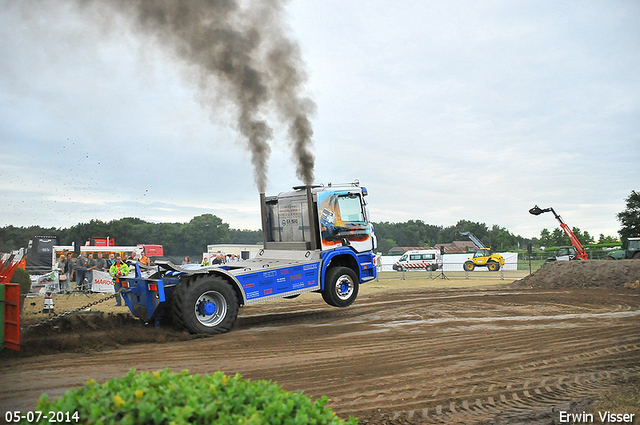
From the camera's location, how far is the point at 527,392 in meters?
5.23

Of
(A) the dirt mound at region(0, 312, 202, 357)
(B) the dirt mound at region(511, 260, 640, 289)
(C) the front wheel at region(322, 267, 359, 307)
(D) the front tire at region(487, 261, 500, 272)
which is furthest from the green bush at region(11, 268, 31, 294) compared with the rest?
(D) the front tire at region(487, 261, 500, 272)

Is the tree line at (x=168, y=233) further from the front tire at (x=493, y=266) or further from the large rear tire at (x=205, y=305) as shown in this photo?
the large rear tire at (x=205, y=305)

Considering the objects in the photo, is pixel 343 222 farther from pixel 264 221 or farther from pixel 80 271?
pixel 80 271

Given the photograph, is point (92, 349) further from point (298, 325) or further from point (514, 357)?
point (514, 357)

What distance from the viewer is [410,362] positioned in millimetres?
6426

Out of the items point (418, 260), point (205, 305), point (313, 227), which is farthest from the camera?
point (418, 260)

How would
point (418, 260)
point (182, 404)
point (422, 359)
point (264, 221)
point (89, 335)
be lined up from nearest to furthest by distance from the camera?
point (182, 404)
point (422, 359)
point (89, 335)
point (264, 221)
point (418, 260)

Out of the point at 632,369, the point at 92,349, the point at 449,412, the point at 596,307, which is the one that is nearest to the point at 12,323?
the point at 92,349

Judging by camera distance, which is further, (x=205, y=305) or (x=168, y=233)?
(x=168, y=233)

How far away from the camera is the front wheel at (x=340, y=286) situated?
1048cm

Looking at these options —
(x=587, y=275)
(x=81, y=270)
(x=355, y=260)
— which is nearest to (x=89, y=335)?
(x=355, y=260)

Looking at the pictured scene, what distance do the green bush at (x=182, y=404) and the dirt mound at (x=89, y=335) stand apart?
5478 millimetres

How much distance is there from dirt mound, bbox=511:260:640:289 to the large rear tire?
15.4 meters

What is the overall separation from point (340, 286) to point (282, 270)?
5.84 feet
